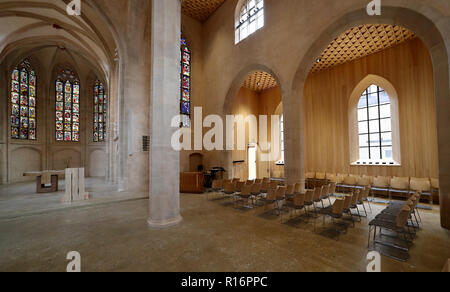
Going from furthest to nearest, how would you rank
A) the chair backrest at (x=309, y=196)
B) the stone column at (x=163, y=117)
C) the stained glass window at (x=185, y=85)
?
the stained glass window at (x=185, y=85)
the chair backrest at (x=309, y=196)
the stone column at (x=163, y=117)

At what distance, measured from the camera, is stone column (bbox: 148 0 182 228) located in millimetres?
4645

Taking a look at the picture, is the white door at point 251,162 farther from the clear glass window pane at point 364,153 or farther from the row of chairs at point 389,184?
the clear glass window pane at point 364,153

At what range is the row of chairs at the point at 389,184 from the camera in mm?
6631

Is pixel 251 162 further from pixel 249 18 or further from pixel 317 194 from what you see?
pixel 249 18

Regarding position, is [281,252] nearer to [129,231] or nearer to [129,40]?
[129,231]

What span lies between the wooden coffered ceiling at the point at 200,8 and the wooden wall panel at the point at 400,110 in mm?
7640

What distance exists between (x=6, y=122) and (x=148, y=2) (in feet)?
43.8

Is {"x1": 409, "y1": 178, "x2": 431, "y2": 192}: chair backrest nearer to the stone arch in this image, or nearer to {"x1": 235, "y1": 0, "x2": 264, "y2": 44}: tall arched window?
the stone arch

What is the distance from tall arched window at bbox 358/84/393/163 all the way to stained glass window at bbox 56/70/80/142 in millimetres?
21792

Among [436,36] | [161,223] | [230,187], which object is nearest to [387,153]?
[436,36]

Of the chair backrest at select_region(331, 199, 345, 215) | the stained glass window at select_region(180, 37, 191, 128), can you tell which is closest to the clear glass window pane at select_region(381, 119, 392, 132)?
the chair backrest at select_region(331, 199, 345, 215)

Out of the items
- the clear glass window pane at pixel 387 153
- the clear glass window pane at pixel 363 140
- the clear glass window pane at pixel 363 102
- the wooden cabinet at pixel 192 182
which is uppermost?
the clear glass window pane at pixel 363 102

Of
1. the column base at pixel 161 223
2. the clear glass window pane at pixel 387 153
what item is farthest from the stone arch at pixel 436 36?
the column base at pixel 161 223
